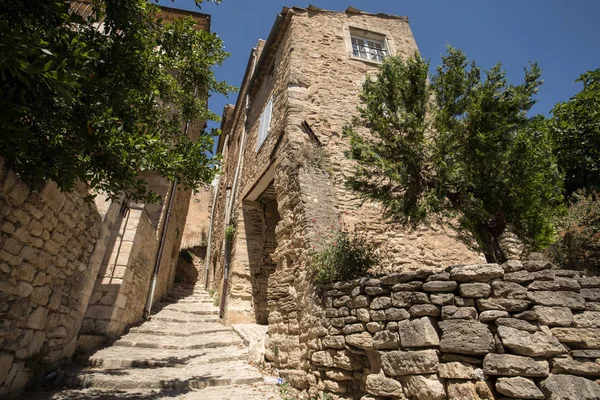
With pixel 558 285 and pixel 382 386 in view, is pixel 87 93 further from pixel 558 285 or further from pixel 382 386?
pixel 558 285

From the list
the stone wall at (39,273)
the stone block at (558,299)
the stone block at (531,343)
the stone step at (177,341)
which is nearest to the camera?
the stone block at (531,343)

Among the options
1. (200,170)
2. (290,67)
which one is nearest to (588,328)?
(200,170)

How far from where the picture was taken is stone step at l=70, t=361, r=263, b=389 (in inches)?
161

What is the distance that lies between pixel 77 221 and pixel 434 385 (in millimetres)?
5155

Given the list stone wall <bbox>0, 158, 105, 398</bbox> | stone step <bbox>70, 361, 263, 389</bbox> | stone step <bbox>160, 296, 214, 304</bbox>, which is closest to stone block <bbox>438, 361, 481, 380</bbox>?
stone step <bbox>70, 361, 263, 389</bbox>

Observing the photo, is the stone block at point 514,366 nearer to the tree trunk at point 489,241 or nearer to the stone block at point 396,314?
the stone block at point 396,314

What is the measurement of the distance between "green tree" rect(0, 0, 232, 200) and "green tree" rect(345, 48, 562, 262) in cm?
284

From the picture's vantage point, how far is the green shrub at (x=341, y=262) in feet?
13.1

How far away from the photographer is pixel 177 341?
6305mm

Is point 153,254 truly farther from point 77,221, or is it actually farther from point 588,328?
point 588,328

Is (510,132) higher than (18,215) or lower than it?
higher

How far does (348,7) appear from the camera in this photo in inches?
362

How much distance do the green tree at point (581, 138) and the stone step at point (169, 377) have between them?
11.1 meters

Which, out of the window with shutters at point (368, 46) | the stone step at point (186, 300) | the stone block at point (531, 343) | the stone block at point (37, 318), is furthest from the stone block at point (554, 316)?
the stone step at point (186, 300)
